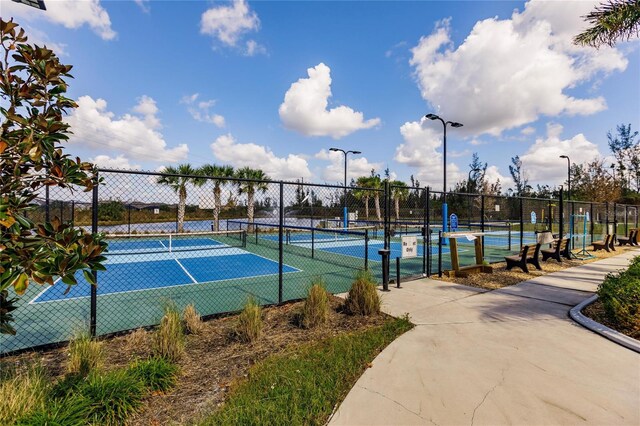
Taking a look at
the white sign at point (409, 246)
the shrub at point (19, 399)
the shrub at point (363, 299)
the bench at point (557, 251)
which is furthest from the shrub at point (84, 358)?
the bench at point (557, 251)

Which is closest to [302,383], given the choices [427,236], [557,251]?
[427,236]

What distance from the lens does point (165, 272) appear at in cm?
1086

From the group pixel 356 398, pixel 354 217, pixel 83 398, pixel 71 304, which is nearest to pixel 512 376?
pixel 356 398

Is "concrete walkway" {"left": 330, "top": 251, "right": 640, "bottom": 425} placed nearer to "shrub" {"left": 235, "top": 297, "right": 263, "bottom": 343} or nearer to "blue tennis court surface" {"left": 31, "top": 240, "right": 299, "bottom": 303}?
"shrub" {"left": 235, "top": 297, "right": 263, "bottom": 343}

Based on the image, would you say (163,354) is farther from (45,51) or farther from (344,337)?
(45,51)

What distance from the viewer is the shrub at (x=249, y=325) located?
4.43 m

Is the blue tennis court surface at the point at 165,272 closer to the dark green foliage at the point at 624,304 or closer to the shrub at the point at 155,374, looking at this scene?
the shrub at the point at 155,374

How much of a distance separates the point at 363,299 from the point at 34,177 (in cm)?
465

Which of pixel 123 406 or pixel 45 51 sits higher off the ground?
pixel 45 51

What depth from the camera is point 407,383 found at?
3342 millimetres

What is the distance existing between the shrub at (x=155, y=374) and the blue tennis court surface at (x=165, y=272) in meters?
4.74

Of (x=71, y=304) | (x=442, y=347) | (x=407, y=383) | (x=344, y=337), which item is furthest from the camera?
(x=71, y=304)

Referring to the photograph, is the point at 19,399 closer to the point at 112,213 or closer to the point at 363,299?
the point at 363,299

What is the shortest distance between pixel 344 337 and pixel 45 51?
4379mm
